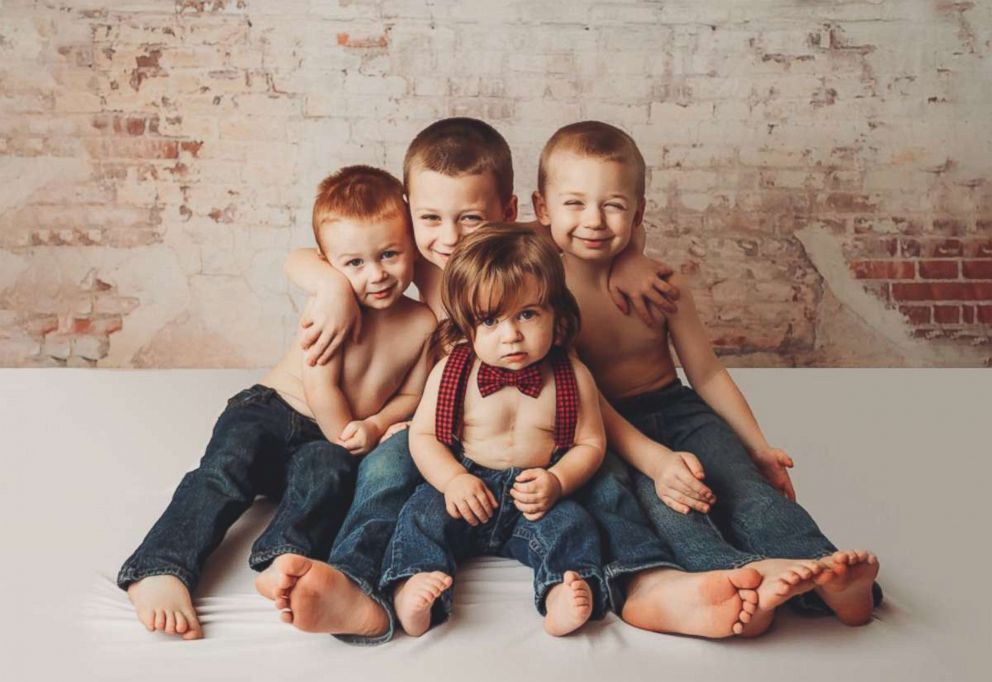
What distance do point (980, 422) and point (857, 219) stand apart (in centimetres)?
137

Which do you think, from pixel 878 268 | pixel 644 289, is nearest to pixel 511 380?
pixel 644 289

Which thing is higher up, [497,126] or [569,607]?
[497,126]

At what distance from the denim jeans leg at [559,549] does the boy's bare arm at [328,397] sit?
0.44 meters

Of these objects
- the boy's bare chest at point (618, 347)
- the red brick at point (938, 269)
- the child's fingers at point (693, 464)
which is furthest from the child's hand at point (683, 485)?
the red brick at point (938, 269)

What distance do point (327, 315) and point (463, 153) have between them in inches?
15.7

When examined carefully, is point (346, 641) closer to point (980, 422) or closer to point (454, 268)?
point (454, 268)

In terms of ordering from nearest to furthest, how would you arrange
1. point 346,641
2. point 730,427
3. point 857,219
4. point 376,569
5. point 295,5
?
point 346,641 < point 376,569 < point 730,427 < point 295,5 < point 857,219

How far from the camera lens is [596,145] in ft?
6.79

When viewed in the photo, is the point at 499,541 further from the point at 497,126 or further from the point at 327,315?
the point at 497,126

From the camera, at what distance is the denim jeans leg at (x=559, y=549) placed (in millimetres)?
1670

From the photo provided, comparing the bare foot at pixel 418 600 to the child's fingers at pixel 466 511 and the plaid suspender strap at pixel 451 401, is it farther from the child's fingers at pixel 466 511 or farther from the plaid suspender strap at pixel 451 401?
the plaid suspender strap at pixel 451 401

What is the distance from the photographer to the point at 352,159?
3686mm

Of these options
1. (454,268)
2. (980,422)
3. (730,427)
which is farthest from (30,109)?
(980,422)

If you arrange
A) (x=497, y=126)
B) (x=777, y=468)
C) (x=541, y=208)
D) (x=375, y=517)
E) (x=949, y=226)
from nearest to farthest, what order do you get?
(x=375, y=517)
(x=777, y=468)
(x=541, y=208)
(x=497, y=126)
(x=949, y=226)
